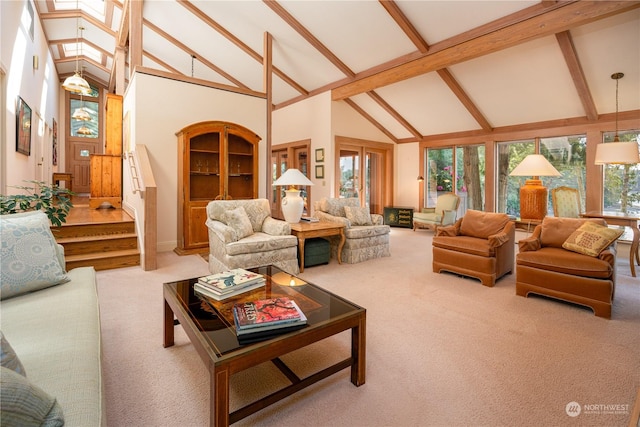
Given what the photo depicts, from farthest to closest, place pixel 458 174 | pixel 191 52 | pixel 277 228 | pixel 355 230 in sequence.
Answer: pixel 458 174
pixel 191 52
pixel 355 230
pixel 277 228

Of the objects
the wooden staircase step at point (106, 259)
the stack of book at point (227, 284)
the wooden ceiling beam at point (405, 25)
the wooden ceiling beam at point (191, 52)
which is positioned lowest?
the wooden staircase step at point (106, 259)

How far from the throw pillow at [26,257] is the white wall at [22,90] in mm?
2833

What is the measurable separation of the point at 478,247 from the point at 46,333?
3.60 m

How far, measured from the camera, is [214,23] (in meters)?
5.96

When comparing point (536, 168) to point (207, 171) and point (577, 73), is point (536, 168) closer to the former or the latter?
point (577, 73)

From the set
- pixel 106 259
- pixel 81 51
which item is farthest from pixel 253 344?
pixel 81 51

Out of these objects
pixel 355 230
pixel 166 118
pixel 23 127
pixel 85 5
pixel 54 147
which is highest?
pixel 85 5

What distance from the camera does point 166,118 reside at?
16.5 feet

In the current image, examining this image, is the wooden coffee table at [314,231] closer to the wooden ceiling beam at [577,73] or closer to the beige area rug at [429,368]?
the beige area rug at [429,368]

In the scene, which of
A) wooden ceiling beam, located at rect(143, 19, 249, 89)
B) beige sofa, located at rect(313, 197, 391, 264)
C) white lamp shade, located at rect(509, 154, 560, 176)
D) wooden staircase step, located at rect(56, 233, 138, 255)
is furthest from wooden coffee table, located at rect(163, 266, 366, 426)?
wooden ceiling beam, located at rect(143, 19, 249, 89)

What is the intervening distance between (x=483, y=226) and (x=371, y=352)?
98.4 inches

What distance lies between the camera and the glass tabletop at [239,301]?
1.45 meters

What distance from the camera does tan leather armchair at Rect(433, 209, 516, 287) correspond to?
11.2 feet

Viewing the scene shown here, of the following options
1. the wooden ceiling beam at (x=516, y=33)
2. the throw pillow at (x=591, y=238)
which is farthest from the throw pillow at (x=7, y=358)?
the wooden ceiling beam at (x=516, y=33)
